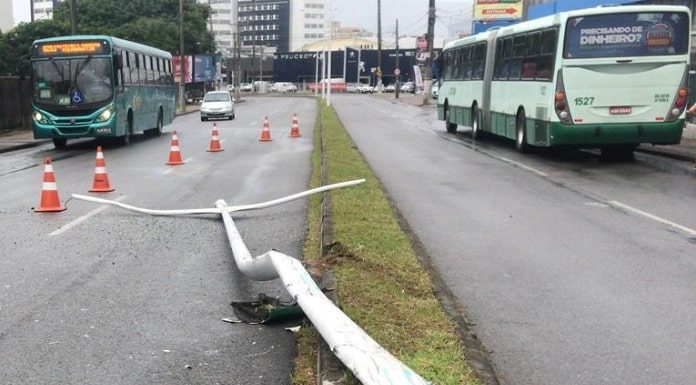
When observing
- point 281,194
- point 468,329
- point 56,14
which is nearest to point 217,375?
point 468,329

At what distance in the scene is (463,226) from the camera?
913cm

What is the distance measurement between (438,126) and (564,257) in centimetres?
2437

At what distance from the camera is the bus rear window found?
1506cm

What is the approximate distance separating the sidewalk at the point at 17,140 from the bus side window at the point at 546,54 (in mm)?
15107

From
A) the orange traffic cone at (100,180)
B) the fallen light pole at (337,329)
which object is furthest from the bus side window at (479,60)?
the fallen light pole at (337,329)

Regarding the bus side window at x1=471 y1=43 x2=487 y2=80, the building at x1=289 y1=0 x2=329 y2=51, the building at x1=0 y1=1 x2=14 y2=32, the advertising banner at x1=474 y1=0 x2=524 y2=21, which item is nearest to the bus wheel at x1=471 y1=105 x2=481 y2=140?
the bus side window at x1=471 y1=43 x2=487 y2=80

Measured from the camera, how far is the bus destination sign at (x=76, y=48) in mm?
20906

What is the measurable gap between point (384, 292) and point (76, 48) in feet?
58.6

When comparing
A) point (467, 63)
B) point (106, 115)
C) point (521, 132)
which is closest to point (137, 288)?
point (521, 132)

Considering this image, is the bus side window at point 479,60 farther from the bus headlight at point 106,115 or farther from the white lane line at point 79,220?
the white lane line at point 79,220

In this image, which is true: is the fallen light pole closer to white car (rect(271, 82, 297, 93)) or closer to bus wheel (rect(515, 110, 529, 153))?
bus wheel (rect(515, 110, 529, 153))

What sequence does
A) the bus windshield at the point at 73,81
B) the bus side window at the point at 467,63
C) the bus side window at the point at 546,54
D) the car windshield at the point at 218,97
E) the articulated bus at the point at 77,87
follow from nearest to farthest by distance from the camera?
1. the bus side window at the point at 546,54
2. the articulated bus at the point at 77,87
3. the bus windshield at the point at 73,81
4. the bus side window at the point at 467,63
5. the car windshield at the point at 218,97

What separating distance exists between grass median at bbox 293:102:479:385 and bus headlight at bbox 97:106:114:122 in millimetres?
12575

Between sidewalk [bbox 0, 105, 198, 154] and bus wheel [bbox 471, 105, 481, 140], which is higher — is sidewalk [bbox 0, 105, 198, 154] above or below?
below
